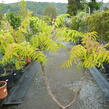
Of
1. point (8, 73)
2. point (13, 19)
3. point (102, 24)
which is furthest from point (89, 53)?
point (13, 19)

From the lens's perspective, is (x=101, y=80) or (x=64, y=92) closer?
(x=64, y=92)

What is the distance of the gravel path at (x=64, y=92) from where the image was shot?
→ 9.35 feet

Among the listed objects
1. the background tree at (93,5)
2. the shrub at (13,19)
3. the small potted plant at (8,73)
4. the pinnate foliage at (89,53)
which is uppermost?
the background tree at (93,5)

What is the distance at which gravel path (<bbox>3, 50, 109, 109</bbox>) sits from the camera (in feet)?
9.35

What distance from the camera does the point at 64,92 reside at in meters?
3.38

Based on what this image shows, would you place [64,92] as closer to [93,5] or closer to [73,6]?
[93,5]

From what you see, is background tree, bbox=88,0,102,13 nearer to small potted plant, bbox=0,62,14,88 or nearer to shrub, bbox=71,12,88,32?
shrub, bbox=71,12,88,32

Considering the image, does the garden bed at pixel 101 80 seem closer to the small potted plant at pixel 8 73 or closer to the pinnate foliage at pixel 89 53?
the pinnate foliage at pixel 89 53

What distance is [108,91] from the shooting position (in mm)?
3287

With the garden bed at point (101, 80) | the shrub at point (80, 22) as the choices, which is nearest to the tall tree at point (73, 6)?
the shrub at point (80, 22)

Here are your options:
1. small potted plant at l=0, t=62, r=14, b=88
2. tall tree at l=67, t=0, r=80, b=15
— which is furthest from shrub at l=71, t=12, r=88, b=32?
tall tree at l=67, t=0, r=80, b=15

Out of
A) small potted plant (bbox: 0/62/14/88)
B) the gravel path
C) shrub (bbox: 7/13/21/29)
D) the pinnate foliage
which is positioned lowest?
the gravel path

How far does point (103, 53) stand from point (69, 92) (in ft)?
6.44

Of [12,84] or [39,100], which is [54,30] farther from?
[12,84]
